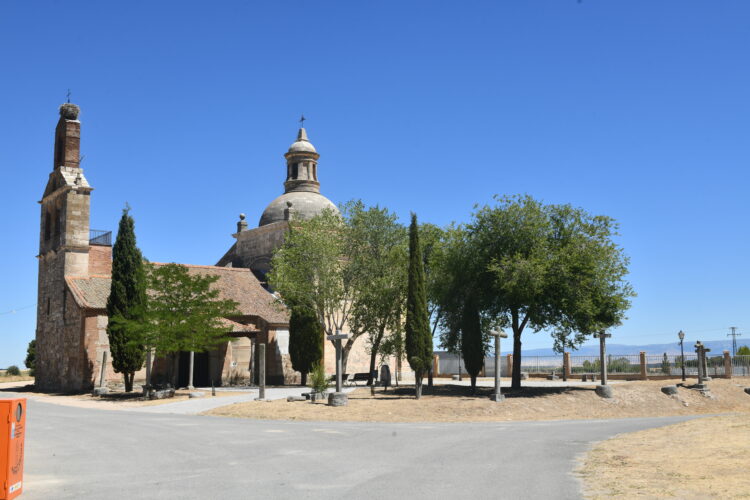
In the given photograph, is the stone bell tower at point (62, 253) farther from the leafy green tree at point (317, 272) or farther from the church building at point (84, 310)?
the leafy green tree at point (317, 272)

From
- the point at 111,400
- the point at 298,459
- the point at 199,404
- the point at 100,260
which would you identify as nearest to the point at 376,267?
the point at 199,404

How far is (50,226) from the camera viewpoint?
4297 centimetres

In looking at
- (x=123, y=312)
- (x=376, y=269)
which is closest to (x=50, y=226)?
(x=123, y=312)

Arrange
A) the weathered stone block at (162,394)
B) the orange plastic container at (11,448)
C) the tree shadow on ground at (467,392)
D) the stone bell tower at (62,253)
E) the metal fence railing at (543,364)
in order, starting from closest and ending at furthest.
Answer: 1. the orange plastic container at (11,448)
2. the tree shadow on ground at (467,392)
3. the weathered stone block at (162,394)
4. the stone bell tower at (62,253)
5. the metal fence railing at (543,364)

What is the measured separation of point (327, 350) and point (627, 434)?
2727cm

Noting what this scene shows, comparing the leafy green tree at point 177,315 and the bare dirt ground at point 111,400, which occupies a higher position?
the leafy green tree at point 177,315

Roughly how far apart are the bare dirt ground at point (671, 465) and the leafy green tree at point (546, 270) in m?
10.7

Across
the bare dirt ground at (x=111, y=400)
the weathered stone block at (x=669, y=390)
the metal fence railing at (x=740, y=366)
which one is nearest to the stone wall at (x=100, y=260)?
the bare dirt ground at (x=111, y=400)

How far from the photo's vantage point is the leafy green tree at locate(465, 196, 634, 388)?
95.3 feet

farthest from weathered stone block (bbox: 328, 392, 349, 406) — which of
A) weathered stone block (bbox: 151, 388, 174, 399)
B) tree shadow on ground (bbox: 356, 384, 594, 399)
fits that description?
weathered stone block (bbox: 151, 388, 174, 399)

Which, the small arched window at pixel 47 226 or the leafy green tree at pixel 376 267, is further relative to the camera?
the small arched window at pixel 47 226

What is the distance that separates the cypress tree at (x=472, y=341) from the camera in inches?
1209

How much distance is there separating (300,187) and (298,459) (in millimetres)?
42519

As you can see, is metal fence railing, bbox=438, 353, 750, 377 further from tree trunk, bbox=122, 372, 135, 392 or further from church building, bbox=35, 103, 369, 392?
tree trunk, bbox=122, 372, 135, 392
